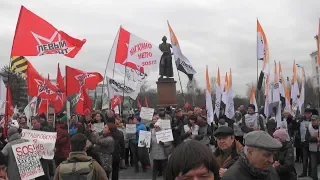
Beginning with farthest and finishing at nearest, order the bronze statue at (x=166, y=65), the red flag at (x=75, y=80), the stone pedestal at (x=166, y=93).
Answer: the bronze statue at (x=166, y=65) < the stone pedestal at (x=166, y=93) < the red flag at (x=75, y=80)

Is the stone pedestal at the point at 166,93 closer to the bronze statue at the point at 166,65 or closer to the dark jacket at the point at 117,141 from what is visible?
the bronze statue at the point at 166,65

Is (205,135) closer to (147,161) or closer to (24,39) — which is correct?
(147,161)

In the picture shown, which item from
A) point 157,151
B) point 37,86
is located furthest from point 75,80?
point 157,151

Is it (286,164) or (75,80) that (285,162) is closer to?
(286,164)

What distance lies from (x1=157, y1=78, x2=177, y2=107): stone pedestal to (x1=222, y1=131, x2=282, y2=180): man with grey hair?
15402mm

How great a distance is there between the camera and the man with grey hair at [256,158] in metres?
3.46

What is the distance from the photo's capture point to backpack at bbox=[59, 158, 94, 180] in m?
4.67

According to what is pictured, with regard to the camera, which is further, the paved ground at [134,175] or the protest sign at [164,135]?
the paved ground at [134,175]

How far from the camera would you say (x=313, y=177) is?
388 inches

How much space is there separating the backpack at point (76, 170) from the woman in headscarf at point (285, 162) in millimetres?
2488

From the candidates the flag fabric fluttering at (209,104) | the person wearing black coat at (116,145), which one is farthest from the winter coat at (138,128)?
the person wearing black coat at (116,145)

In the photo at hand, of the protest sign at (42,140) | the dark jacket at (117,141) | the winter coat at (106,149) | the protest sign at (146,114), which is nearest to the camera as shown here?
the protest sign at (42,140)

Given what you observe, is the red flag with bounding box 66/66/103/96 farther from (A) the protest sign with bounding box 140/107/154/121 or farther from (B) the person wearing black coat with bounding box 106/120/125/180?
(B) the person wearing black coat with bounding box 106/120/125/180

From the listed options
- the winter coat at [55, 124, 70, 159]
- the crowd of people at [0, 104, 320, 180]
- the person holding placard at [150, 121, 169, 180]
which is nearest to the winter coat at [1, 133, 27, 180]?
the crowd of people at [0, 104, 320, 180]
